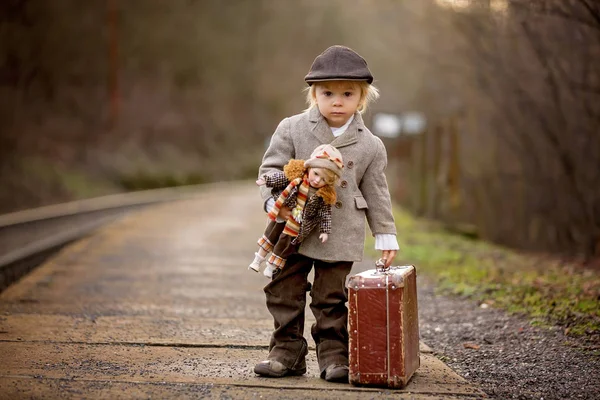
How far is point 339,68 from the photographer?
4426mm

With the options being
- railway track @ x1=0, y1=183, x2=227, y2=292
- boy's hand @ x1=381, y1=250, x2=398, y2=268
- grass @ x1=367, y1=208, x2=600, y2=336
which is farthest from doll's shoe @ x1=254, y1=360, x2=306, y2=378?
→ railway track @ x1=0, y1=183, x2=227, y2=292

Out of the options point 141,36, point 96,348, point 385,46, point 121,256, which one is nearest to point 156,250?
point 121,256

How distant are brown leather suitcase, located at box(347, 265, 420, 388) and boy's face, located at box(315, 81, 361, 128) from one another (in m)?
0.93

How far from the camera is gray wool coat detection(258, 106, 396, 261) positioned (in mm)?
4508

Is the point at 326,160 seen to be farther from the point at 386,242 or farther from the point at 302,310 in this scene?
the point at 302,310

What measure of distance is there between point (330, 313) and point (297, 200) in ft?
2.27

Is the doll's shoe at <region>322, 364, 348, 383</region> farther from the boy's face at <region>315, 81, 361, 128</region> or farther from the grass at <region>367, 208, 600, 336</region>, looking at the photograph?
the grass at <region>367, 208, 600, 336</region>

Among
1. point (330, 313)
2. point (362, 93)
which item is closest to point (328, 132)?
point (362, 93)

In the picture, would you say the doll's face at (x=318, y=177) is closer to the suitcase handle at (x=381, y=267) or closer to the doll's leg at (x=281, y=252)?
the doll's leg at (x=281, y=252)

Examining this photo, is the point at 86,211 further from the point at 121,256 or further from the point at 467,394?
the point at 467,394

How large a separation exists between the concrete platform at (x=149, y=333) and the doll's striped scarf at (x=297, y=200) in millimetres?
818

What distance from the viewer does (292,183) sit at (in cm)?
433

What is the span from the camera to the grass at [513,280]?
639 centimetres

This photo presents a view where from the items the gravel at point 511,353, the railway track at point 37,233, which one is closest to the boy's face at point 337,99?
the gravel at point 511,353
